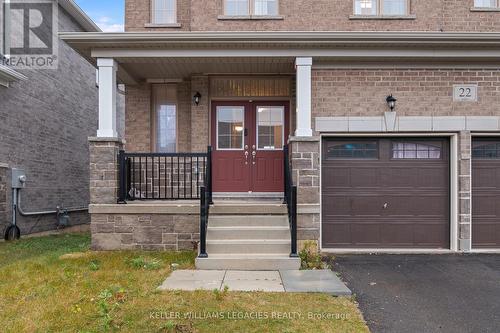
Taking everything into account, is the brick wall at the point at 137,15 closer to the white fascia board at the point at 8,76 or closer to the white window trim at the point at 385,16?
the white fascia board at the point at 8,76

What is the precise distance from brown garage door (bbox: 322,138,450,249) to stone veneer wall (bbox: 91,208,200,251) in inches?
101

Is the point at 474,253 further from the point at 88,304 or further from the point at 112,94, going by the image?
the point at 112,94

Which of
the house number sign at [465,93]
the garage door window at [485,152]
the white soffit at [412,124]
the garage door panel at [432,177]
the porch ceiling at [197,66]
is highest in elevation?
the porch ceiling at [197,66]

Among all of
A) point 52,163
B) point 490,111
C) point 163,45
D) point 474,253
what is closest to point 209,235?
point 163,45

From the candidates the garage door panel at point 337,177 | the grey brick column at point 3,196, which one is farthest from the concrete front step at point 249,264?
the grey brick column at point 3,196

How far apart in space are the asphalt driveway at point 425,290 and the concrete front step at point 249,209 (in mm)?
1291

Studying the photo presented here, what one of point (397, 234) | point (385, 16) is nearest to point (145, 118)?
point (385, 16)

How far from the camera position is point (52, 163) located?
35.4 ft

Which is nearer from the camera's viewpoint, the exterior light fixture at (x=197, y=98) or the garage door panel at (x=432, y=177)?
the garage door panel at (x=432, y=177)

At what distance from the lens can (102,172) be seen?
648cm

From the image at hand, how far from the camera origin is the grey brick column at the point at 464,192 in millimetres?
6699

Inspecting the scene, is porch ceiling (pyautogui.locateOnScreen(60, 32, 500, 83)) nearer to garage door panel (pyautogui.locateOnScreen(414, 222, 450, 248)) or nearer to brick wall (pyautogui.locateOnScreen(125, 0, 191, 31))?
brick wall (pyautogui.locateOnScreen(125, 0, 191, 31))

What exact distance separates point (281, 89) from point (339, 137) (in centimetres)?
189

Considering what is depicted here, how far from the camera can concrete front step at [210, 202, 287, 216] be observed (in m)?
6.38
